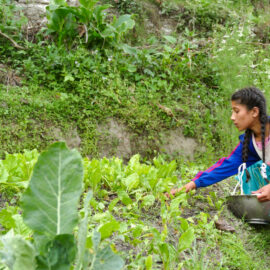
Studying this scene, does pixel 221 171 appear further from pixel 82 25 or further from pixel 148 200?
pixel 82 25

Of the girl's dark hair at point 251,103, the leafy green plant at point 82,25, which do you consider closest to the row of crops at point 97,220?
the girl's dark hair at point 251,103

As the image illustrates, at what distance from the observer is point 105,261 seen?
1.25m

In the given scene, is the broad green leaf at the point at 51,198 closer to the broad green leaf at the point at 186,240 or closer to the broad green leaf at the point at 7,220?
the broad green leaf at the point at 7,220

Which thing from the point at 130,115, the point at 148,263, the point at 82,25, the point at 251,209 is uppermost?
the point at 82,25

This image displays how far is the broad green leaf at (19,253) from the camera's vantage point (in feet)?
3.58

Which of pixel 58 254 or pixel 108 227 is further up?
pixel 58 254

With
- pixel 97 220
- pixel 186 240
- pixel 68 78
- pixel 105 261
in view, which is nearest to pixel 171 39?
pixel 68 78

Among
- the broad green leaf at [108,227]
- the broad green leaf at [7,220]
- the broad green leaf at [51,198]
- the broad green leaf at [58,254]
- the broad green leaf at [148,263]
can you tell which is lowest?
the broad green leaf at [148,263]

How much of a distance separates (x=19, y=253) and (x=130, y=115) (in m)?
4.10

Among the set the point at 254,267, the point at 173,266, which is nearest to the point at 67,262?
the point at 173,266

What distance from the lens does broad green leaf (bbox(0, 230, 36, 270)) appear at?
1.09m

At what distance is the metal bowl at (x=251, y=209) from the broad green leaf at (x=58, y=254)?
1.91 m

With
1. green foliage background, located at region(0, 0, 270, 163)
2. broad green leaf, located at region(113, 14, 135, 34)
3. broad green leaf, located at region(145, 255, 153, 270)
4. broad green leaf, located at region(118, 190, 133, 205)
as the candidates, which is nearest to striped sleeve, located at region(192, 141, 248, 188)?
broad green leaf, located at region(118, 190, 133, 205)

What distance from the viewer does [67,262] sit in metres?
1.14
